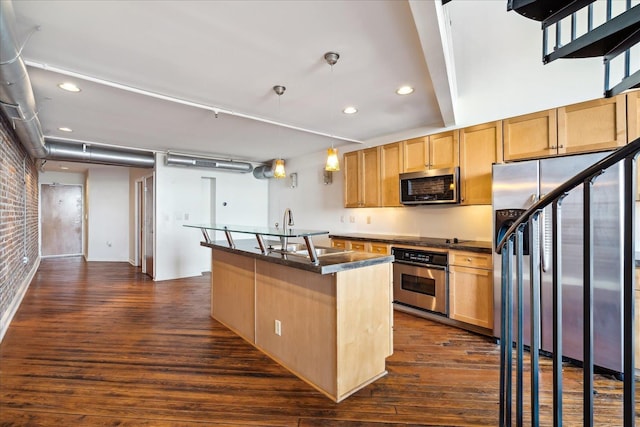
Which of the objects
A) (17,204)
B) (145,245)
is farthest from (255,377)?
(145,245)

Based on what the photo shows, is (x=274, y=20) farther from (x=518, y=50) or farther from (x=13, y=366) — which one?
(x=13, y=366)

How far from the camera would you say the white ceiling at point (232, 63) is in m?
1.81

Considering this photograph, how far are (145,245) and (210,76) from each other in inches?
198

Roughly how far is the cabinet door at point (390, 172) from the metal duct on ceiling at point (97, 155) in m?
4.07

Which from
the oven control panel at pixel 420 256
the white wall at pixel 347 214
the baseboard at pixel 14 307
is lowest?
the baseboard at pixel 14 307

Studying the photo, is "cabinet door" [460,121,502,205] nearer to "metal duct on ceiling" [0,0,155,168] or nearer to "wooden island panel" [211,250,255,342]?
"wooden island panel" [211,250,255,342]

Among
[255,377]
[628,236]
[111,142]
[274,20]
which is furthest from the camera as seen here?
[111,142]

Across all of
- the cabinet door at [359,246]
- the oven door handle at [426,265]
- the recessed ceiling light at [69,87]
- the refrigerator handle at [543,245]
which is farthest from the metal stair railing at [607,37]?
the recessed ceiling light at [69,87]

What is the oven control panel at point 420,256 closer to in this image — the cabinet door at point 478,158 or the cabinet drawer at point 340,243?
the cabinet door at point 478,158

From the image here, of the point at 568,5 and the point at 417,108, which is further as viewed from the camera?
the point at 417,108

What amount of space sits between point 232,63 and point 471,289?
3118 millimetres

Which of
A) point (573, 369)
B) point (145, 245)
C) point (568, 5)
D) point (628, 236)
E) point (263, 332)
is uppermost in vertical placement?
point (568, 5)

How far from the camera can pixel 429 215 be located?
4152 millimetres

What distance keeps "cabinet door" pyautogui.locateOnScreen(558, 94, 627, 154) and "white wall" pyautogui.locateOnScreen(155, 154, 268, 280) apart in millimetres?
5594
